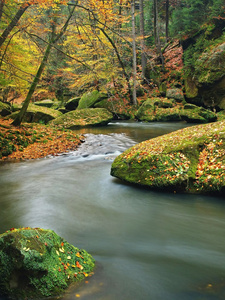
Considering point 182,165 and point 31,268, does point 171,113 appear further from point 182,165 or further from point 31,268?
point 31,268

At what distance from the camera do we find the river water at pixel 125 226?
2.54m

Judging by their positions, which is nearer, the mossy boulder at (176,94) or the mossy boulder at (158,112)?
the mossy boulder at (158,112)

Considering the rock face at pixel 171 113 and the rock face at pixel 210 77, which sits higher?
the rock face at pixel 210 77

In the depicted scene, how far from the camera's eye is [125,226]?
4.17m

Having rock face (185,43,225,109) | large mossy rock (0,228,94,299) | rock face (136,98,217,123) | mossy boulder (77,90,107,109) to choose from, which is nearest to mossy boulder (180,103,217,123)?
rock face (136,98,217,123)

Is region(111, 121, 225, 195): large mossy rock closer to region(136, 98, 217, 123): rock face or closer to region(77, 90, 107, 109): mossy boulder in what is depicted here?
region(136, 98, 217, 123): rock face

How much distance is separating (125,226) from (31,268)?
2.20 metres

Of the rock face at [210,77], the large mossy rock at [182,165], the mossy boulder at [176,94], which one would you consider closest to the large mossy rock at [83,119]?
the mossy boulder at [176,94]

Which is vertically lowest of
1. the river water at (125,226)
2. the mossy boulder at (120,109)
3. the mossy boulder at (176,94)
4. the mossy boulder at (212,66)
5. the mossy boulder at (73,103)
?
the river water at (125,226)

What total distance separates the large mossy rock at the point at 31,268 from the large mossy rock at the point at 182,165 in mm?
3311

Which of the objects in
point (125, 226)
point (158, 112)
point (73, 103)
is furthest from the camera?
point (73, 103)

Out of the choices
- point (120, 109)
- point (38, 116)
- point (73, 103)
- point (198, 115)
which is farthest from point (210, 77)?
point (38, 116)

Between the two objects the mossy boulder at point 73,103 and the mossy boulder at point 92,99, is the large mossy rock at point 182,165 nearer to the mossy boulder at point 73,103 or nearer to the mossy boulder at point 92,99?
the mossy boulder at point 92,99

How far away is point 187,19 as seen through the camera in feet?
69.7
